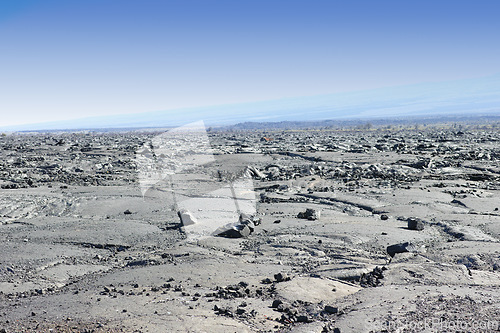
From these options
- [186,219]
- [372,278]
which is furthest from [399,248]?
[186,219]

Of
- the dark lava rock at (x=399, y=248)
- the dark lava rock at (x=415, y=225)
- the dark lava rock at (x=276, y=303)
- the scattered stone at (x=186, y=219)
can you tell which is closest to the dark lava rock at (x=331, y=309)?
the dark lava rock at (x=276, y=303)

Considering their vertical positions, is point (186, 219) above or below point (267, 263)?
above

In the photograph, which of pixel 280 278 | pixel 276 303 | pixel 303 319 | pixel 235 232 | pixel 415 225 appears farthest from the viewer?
pixel 415 225

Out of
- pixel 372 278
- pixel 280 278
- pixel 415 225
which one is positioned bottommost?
pixel 415 225

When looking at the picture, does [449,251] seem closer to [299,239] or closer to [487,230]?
[487,230]

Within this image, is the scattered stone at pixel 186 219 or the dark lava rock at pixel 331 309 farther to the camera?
the scattered stone at pixel 186 219

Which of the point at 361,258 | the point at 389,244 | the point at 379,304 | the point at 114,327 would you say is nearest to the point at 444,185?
the point at 389,244

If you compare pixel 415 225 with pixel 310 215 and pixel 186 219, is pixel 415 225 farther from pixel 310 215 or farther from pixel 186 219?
pixel 186 219

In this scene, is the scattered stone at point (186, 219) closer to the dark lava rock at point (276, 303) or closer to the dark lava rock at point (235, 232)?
the dark lava rock at point (235, 232)
